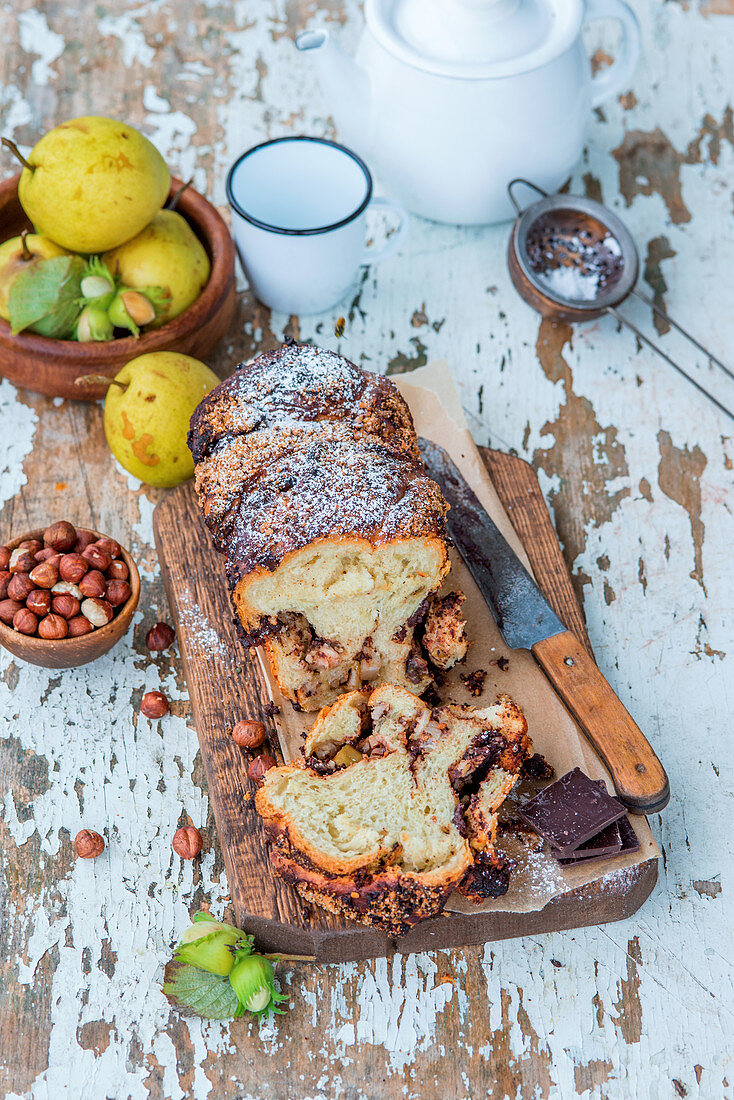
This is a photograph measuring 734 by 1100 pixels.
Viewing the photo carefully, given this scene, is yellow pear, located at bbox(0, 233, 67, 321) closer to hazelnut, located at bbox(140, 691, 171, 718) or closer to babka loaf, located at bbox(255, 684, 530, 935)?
hazelnut, located at bbox(140, 691, 171, 718)

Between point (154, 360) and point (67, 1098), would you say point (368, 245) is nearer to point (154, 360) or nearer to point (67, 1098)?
point (154, 360)

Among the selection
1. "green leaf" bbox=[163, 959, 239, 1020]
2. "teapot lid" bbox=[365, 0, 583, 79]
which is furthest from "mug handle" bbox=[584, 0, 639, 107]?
"green leaf" bbox=[163, 959, 239, 1020]

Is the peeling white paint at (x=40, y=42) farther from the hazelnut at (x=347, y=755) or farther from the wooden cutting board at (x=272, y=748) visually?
the hazelnut at (x=347, y=755)

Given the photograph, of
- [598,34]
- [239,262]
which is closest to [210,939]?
[239,262]

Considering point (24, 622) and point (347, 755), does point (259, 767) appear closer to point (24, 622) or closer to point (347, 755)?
point (347, 755)

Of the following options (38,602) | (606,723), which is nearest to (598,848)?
(606,723)

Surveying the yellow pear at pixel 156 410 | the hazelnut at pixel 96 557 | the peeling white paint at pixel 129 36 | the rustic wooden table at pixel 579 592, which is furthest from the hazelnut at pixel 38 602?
the peeling white paint at pixel 129 36

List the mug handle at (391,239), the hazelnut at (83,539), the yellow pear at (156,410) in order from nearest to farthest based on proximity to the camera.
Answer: the hazelnut at (83,539), the yellow pear at (156,410), the mug handle at (391,239)
